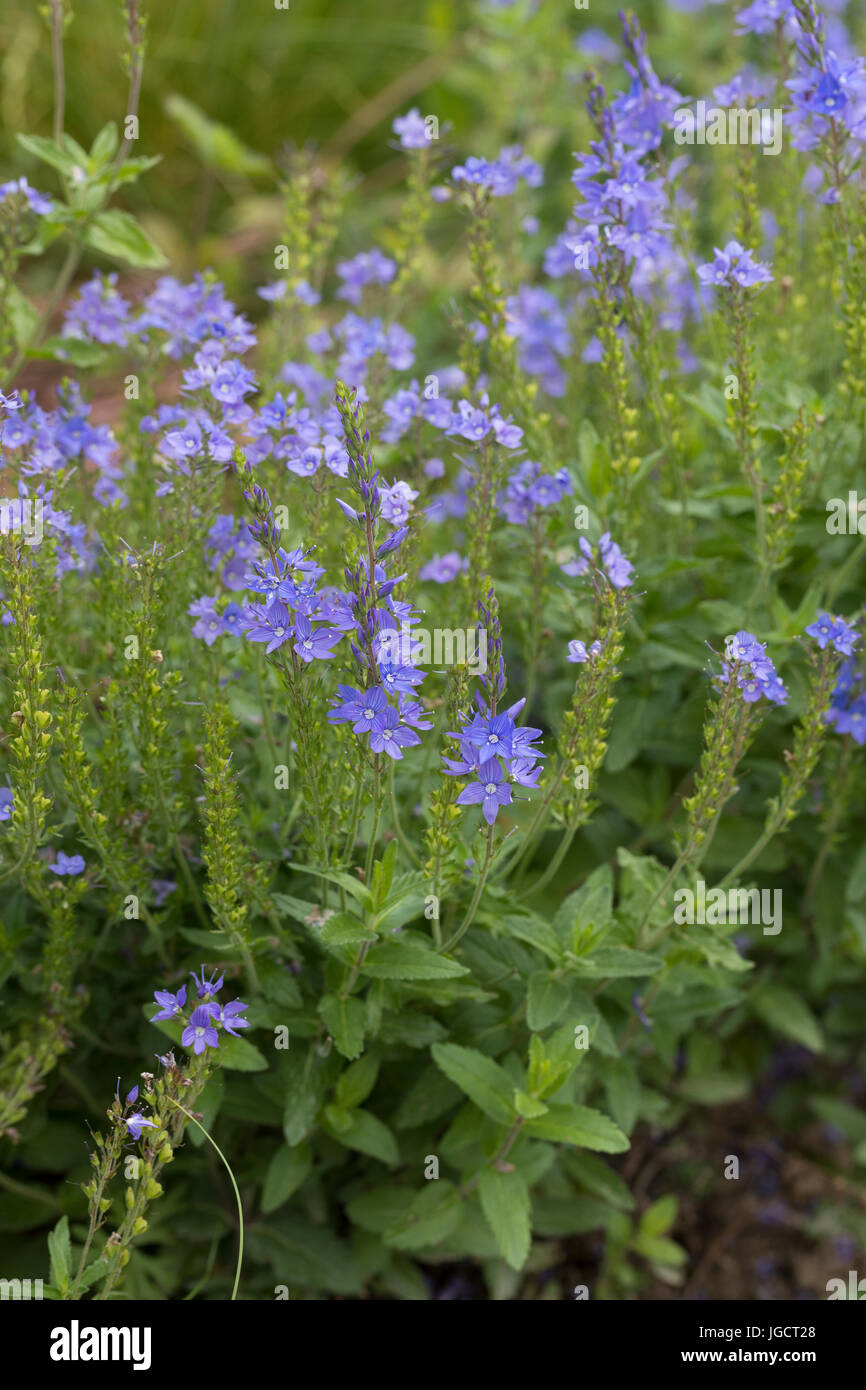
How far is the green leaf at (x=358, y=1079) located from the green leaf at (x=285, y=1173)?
195mm

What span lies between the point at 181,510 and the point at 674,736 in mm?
1530

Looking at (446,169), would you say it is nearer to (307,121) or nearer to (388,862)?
(307,121)

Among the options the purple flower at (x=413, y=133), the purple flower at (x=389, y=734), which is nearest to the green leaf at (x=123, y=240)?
the purple flower at (x=413, y=133)

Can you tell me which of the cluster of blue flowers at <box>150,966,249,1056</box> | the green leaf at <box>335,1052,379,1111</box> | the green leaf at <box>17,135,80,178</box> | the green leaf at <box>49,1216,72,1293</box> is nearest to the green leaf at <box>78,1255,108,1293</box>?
the green leaf at <box>49,1216,72,1293</box>

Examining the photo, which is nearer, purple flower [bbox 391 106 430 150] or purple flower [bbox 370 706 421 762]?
purple flower [bbox 370 706 421 762]

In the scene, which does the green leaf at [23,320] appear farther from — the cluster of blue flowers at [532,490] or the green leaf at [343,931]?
the green leaf at [343,931]

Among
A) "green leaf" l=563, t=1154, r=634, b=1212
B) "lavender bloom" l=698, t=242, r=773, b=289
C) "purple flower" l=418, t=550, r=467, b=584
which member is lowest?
"green leaf" l=563, t=1154, r=634, b=1212

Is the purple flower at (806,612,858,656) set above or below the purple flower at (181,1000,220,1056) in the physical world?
above

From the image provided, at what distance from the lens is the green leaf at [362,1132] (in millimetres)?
3045

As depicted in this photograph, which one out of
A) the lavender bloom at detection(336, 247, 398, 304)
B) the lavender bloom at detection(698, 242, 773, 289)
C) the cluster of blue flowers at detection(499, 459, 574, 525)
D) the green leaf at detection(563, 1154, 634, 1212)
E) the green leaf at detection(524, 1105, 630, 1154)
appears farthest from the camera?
the lavender bloom at detection(336, 247, 398, 304)

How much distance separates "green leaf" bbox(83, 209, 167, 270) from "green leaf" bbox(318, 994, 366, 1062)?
2102 millimetres

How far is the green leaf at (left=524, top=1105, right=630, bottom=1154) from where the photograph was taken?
2.88 meters

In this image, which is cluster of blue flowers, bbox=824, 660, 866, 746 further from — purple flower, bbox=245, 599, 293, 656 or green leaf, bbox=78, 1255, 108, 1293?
green leaf, bbox=78, 1255, 108, 1293

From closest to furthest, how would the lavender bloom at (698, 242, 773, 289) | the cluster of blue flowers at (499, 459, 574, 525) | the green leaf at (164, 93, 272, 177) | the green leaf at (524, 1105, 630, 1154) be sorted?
1. the green leaf at (524, 1105, 630, 1154)
2. the lavender bloom at (698, 242, 773, 289)
3. the cluster of blue flowers at (499, 459, 574, 525)
4. the green leaf at (164, 93, 272, 177)
